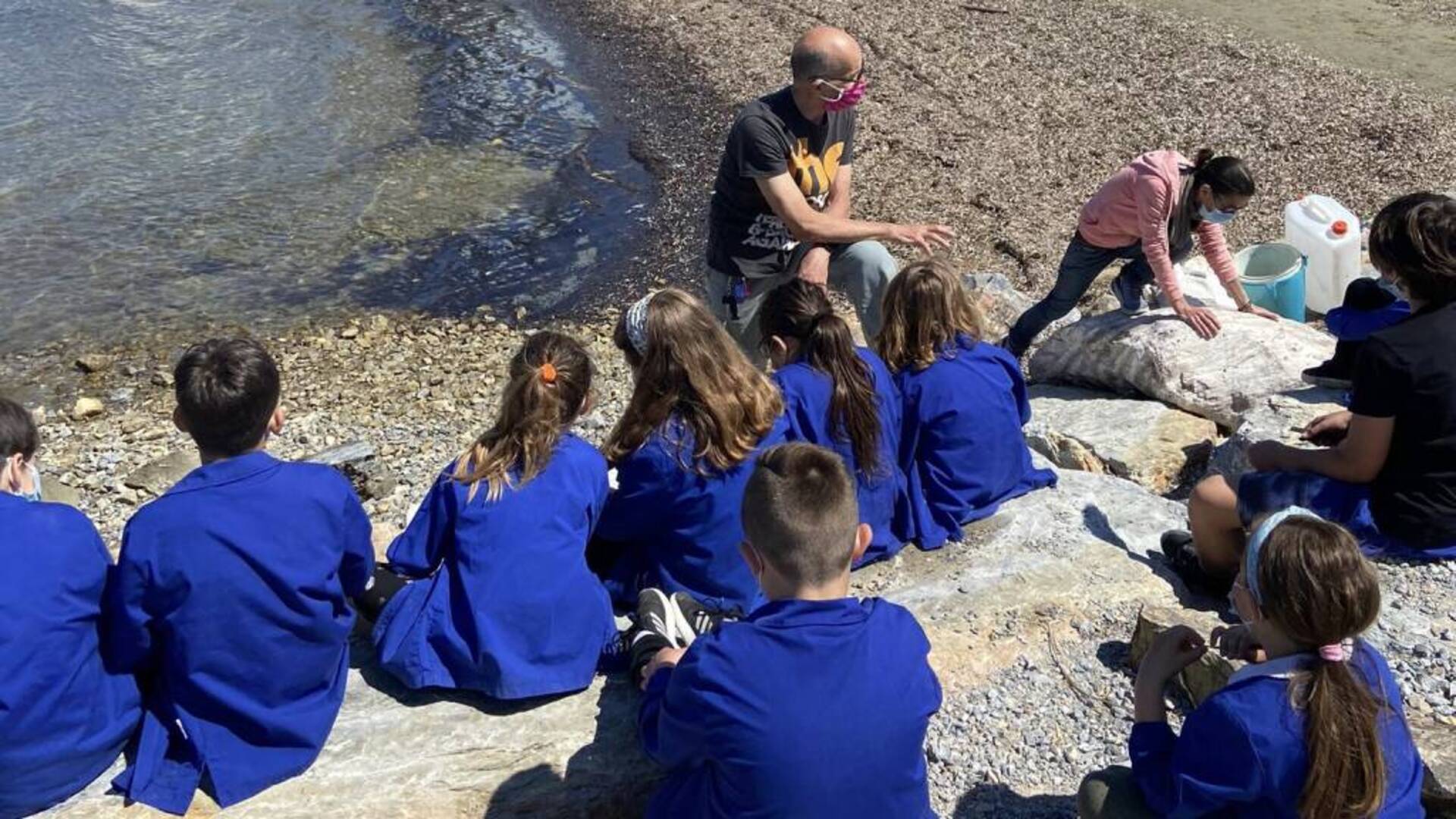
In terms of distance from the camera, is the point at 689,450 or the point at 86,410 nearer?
the point at 689,450

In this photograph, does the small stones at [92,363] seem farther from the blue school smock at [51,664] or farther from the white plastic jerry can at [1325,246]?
the white plastic jerry can at [1325,246]

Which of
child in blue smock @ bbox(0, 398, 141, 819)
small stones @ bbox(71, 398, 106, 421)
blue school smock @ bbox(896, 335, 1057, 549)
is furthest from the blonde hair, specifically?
small stones @ bbox(71, 398, 106, 421)

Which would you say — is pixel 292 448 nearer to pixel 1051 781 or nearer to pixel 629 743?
pixel 629 743

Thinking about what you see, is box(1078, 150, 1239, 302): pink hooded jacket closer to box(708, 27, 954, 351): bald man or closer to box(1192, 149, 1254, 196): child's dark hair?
box(1192, 149, 1254, 196): child's dark hair

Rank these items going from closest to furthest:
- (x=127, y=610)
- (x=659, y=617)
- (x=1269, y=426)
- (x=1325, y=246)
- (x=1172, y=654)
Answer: (x=1172, y=654) < (x=127, y=610) < (x=659, y=617) < (x=1269, y=426) < (x=1325, y=246)

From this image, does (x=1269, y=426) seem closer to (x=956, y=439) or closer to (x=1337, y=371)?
(x=1337, y=371)

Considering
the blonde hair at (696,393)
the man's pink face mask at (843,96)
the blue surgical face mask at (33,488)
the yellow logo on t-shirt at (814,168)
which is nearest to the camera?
the blue surgical face mask at (33,488)

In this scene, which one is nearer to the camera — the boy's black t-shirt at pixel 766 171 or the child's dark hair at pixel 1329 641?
the child's dark hair at pixel 1329 641

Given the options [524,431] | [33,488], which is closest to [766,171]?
[524,431]

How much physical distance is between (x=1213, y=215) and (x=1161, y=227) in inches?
10.5

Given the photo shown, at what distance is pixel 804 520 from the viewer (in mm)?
2994

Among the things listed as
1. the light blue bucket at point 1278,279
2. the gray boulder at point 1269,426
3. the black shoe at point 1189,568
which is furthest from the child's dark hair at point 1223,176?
the black shoe at point 1189,568

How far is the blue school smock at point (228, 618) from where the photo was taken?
352 cm

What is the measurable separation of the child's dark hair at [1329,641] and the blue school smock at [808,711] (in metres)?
0.79
